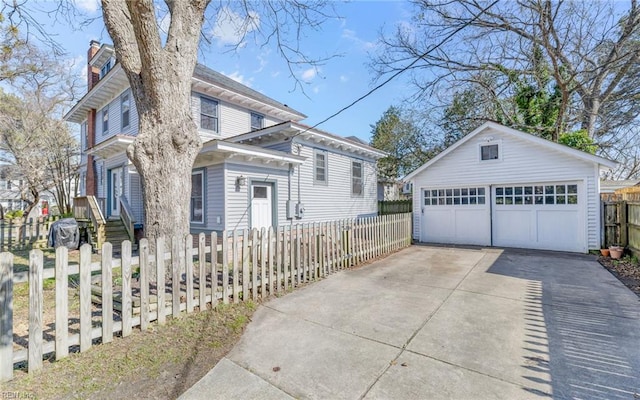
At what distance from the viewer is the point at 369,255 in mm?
7707

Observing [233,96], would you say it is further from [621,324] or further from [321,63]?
[621,324]

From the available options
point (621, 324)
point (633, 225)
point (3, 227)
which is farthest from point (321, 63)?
point (3, 227)

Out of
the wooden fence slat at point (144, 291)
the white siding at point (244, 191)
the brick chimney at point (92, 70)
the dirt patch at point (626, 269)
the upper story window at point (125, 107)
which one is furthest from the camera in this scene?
the brick chimney at point (92, 70)

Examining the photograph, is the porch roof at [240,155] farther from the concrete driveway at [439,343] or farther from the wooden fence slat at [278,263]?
the concrete driveway at [439,343]

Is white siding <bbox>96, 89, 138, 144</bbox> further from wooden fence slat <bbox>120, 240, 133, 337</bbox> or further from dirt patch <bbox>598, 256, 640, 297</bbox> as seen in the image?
dirt patch <bbox>598, 256, 640, 297</bbox>

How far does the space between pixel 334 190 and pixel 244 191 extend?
455 cm

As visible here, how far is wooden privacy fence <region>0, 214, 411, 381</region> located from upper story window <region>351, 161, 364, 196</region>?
6.51 m

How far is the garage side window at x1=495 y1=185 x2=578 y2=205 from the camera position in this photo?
874 cm

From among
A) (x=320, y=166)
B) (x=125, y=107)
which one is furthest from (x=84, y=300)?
(x=125, y=107)

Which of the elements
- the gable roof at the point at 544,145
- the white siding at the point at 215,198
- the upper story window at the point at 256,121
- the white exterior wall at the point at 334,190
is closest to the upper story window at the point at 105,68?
the upper story window at the point at 256,121

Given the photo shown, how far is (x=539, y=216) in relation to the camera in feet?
30.0

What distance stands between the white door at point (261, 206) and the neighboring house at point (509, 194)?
5.69m

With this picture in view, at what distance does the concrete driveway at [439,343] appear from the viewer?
237 cm

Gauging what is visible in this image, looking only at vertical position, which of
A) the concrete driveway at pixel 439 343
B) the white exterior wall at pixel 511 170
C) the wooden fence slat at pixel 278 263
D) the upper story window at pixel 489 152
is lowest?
the concrete driveway at pixel 439 343
